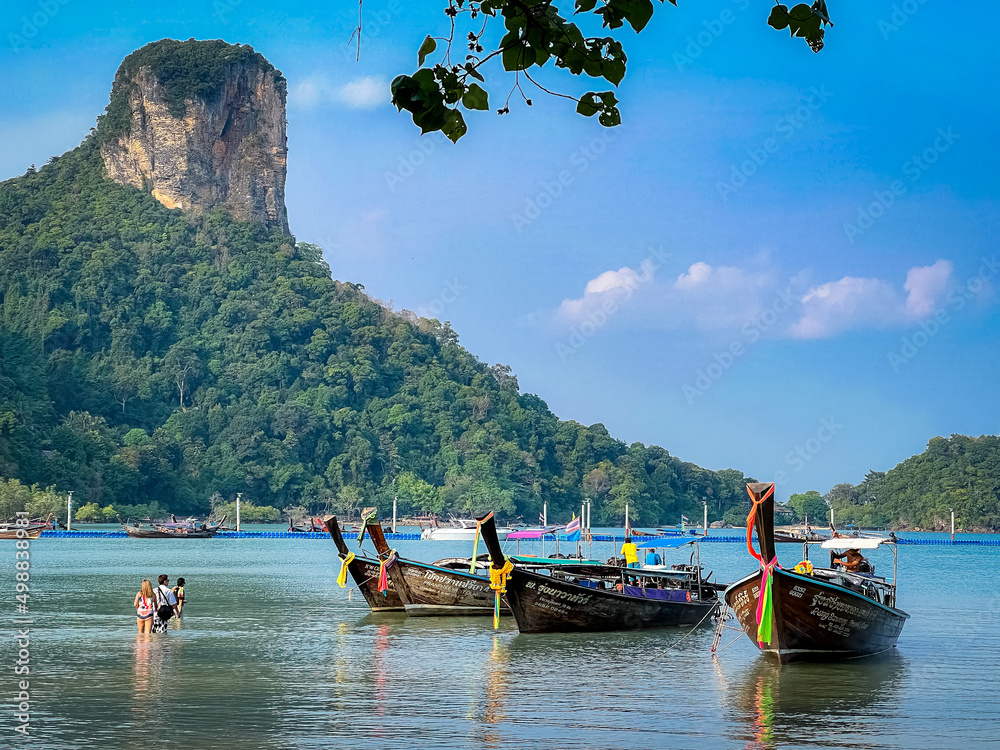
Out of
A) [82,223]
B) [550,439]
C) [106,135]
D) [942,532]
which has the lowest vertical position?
[942,532]

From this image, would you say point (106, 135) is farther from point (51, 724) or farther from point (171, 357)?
point (51, 724)

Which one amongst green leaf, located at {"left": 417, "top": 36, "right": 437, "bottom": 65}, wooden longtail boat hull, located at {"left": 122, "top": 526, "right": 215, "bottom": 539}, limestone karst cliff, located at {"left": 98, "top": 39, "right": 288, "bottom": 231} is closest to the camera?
green leaf, located at {"left": 417, "top": 36, "right": 437, "bottom": 65}

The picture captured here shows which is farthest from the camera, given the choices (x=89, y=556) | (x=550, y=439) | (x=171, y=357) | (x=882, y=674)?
(x=550, y=439)

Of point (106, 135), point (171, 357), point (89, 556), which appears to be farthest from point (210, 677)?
point (106, 135)

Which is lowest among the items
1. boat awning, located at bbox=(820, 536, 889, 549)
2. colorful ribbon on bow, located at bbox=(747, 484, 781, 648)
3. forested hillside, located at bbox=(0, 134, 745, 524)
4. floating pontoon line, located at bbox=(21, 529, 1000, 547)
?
floating pontoon line, located at bbox=(21, 529, 1000, 547)

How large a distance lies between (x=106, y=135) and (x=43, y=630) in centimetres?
18131

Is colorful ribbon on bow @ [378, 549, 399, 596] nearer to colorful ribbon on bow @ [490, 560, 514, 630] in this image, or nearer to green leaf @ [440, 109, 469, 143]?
colorful ribbon on bow @ [490, 560, 514, 630]

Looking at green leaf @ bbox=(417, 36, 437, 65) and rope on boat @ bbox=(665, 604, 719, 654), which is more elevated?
green leaf @ bbox=(417, 36, 437, 65)

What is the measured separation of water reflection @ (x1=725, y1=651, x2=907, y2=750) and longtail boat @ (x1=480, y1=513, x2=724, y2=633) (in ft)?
16.5

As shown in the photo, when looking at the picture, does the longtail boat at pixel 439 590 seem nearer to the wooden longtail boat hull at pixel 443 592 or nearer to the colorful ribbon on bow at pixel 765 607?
the wooden longtail boat hull at pixel 443 592

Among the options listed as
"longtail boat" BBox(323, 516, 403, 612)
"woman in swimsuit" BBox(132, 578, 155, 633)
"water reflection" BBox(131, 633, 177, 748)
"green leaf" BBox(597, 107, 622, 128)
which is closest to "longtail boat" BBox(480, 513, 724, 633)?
"longtail boat" BBox(323, 516, 403, 612)

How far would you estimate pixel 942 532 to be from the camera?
169500 millimetres

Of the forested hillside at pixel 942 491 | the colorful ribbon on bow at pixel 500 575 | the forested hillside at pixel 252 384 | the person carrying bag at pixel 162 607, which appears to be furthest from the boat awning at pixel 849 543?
the forested hillside at pixel 942 491

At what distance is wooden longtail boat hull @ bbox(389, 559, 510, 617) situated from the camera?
32.1 meters
